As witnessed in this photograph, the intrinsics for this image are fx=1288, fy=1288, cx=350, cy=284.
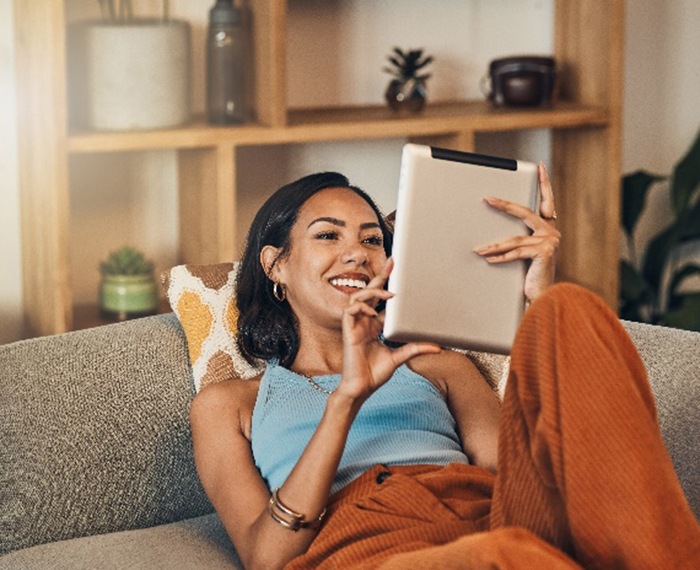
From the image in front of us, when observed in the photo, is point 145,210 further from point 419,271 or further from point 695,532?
point 695,532

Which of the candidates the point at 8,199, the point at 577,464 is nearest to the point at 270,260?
the point at 577,464

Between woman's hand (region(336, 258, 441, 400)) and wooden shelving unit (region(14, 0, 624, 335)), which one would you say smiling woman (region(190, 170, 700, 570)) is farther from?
wooden shelving unit (region(14, 0, 624, 335))

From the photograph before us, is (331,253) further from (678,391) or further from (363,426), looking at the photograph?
(678,391)

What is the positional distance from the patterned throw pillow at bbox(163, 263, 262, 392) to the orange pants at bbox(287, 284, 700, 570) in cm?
57

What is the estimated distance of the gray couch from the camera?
1.74m

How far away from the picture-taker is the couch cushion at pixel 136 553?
1.67 metres

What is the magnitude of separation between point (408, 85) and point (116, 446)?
Answer: 55.8 inches

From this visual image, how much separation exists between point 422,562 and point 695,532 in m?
0.30

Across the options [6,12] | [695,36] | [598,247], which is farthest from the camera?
[695,36]

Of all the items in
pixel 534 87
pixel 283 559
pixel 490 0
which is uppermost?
pixel 490 0

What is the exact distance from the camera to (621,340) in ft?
4.63

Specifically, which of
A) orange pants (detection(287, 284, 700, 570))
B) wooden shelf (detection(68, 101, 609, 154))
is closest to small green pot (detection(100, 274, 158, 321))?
wooden shelf (detection(68, 101, 609, 154))

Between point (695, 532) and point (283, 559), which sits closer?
point (695, 532)

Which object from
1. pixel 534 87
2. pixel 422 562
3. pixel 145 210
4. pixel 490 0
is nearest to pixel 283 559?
pixel 422 562
